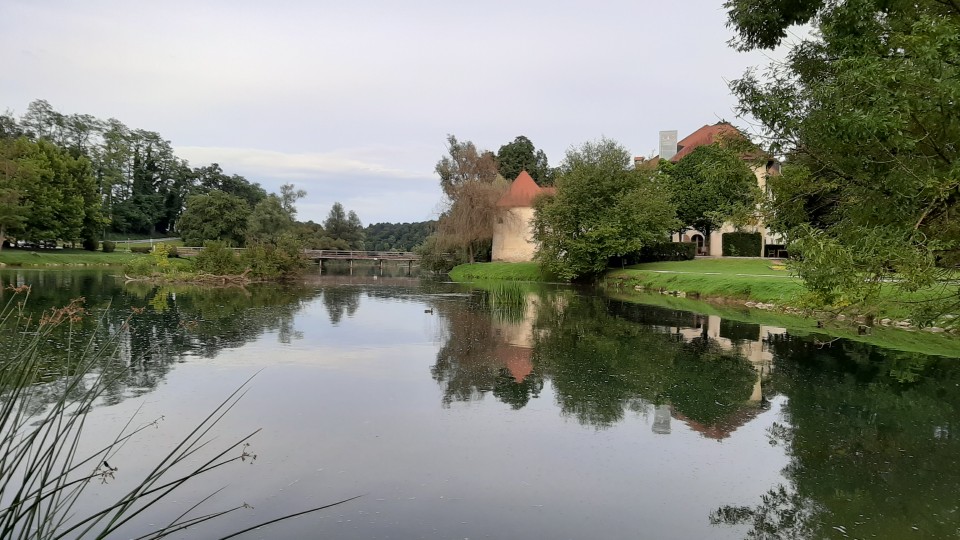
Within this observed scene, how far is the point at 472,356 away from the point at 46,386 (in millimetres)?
6465

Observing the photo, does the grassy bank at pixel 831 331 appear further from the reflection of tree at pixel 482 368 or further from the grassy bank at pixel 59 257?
the grassy bank at pixel 59 257

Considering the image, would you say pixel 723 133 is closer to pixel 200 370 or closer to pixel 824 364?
pixel 824 364

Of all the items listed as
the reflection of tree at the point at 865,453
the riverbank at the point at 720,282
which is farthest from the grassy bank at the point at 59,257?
the reflection of tree at the point at 865,453

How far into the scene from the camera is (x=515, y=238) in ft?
151

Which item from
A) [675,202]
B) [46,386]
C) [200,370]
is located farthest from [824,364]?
[675,202]

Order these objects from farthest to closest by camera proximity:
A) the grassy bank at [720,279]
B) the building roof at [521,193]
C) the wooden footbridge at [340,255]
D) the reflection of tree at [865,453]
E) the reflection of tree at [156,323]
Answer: the wooden footbridge at [340,255] → the building roof at [521,193] → the grassy bank at [720,279] → the reflection of tree at [156,323] → the reflection of tree at [865,453]

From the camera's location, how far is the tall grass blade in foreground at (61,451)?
7.08 ft

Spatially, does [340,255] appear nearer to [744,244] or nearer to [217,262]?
[217,262]

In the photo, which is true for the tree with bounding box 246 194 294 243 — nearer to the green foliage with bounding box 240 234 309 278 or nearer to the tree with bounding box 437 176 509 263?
the tree with bounding box 437 176 509 263

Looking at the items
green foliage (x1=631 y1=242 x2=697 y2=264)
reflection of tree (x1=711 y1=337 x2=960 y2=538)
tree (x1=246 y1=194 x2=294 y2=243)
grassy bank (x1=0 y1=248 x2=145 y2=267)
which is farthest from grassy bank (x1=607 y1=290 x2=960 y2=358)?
tree (x1=246 y1=194 x2=294 y2=243)

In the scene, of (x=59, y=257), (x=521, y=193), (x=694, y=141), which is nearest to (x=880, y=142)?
(x=521, y=193)

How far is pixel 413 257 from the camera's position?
Answer: 54.0 m

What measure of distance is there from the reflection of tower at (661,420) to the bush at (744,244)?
32.0 metres

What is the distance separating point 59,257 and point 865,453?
165 ft
